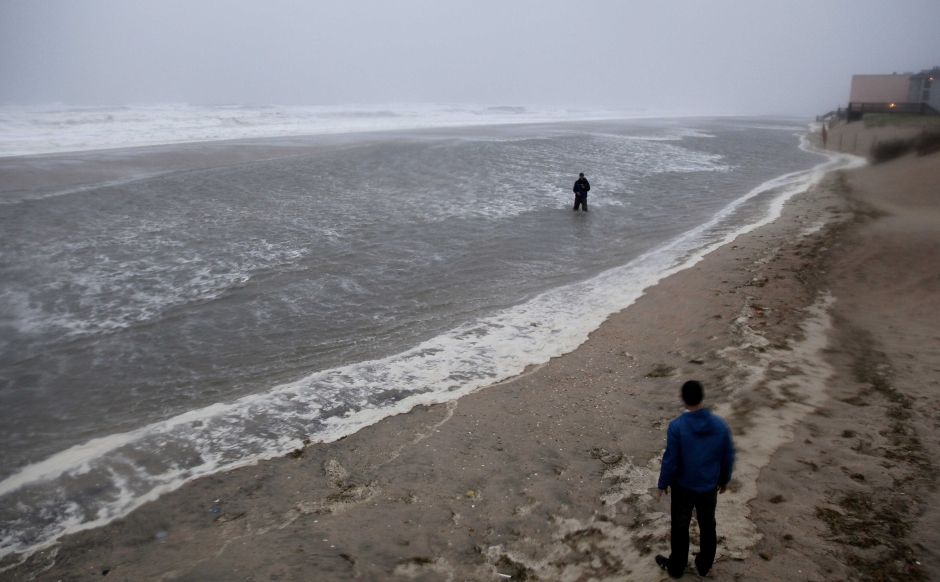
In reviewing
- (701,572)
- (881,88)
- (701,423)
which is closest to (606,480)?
(701,572)

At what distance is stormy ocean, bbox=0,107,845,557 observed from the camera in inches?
264

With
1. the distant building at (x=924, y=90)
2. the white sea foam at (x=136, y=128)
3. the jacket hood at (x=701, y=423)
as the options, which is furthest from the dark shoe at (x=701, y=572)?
the distant building at (x=924, y=90)

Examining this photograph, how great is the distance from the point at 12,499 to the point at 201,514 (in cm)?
194

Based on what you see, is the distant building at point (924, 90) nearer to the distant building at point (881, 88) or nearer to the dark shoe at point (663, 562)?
the distant building at point (881, 88)

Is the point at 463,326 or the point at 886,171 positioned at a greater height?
the point at 886,171

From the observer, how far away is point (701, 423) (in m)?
3.80

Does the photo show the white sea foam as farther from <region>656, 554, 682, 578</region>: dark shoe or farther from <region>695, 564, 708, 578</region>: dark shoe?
<region>695, 564, 708, 578</region>: dark shoe

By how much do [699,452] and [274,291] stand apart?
886 cm

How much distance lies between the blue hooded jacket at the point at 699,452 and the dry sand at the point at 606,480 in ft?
2.53

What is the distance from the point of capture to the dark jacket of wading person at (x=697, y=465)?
12.5ft

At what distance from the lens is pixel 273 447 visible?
255 inches

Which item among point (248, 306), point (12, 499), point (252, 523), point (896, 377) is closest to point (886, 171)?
point (896, 377)

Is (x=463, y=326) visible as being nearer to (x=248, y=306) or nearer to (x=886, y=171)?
(x=248, y=306)

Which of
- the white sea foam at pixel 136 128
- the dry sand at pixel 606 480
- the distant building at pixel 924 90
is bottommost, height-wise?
the dry sand at pixel 606 480
